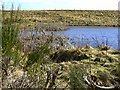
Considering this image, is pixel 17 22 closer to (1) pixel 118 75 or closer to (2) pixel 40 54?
(2) pixel 40 54

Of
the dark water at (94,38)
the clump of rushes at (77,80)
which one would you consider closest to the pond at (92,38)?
the dark water at (94,38)

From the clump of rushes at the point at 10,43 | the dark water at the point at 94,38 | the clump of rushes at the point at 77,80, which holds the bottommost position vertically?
the dark water at the point at 94,38

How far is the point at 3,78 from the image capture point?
516 cm

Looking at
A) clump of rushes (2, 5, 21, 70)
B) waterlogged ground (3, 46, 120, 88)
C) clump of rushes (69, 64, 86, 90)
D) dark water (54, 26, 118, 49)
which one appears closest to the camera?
clump of rushes (69, 64, 86, 90)

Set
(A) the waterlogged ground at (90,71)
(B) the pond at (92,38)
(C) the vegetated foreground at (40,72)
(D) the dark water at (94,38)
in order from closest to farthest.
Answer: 1. (C) the vegetated foreground at (40,72)
2. (A) the waterlogged ground at (90,71)
3. (B) the pond at (92,38)
4. (D) the dark water at (94,38)

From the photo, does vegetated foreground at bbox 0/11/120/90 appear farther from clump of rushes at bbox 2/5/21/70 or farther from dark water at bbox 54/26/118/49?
dark water at bbox 54/26/118/49

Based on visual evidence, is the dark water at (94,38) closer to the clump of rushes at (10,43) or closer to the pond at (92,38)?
the pond at (92,38)

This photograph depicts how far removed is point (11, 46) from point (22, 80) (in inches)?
28.2

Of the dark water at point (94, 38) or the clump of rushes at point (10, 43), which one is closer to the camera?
the clump of rushes at point (10, 43)

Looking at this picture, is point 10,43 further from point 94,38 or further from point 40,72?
point 94,38

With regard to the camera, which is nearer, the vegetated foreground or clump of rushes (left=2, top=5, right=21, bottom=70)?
→ the vegetated foreground

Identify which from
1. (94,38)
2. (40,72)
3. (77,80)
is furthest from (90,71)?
(94,38)

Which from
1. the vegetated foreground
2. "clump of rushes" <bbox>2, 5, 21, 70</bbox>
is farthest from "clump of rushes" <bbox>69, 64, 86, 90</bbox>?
"clump of rushes" <bbox>2, 5, 21, 70</bbox>

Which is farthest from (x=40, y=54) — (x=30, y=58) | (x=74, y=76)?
(x=74, y=76)
